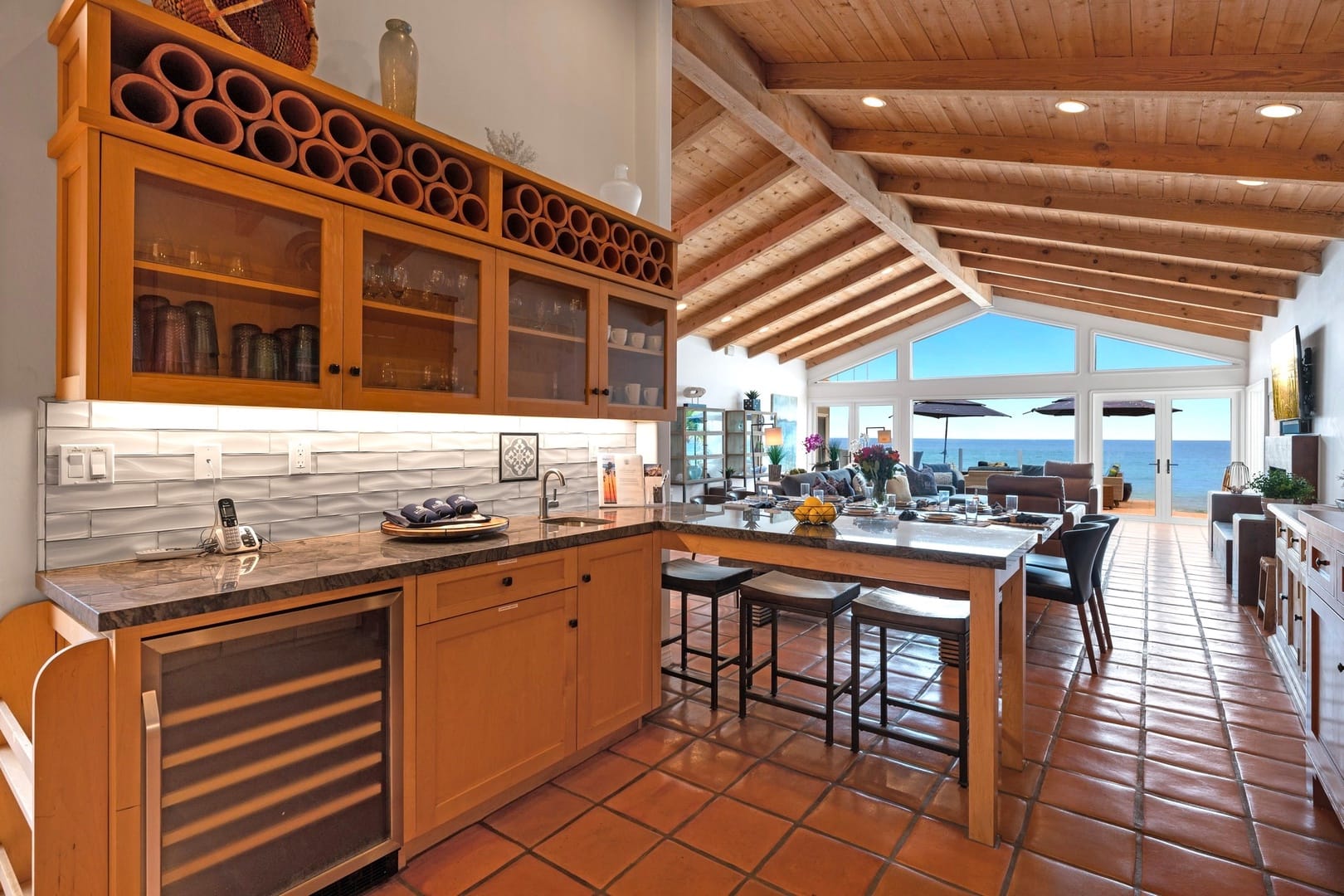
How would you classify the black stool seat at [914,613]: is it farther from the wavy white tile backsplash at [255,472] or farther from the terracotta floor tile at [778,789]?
the wavy white tile backsplash at [255,472]

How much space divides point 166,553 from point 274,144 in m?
1.21

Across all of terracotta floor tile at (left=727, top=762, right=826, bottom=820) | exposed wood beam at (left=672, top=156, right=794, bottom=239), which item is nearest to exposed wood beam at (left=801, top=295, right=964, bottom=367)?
exposed wood beam at (left=672, top=156, right=794, bottom=239)

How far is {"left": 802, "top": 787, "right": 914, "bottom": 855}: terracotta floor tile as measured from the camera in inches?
80.1

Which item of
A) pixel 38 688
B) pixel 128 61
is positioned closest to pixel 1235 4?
pixel 128 61

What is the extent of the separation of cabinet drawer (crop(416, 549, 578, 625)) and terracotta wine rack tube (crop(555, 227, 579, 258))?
1.25 meters

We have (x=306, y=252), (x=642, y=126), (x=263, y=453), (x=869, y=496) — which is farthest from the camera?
(x=869, y=496)

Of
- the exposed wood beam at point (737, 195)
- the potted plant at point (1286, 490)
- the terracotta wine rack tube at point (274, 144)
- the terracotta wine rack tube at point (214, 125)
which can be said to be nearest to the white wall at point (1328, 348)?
the potted plant at point (1286, 490)

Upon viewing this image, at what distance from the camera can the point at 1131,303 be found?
8.70 meters

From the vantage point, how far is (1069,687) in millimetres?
3250

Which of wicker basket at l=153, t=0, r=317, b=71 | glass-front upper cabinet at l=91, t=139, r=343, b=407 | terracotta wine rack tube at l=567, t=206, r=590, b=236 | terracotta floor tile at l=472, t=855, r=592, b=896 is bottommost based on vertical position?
terracotta floor tile at l=472, t=855, r=592, b=896

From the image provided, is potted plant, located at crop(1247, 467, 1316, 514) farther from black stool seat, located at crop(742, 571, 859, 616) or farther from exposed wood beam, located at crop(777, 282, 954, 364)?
exposed wood beam, located at crop(777, 282, 954, 364)

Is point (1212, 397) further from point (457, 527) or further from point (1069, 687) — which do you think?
point (457, 527)

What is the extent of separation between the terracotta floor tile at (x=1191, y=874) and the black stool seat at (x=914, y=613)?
789 millimetres

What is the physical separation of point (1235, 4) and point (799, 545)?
2.90 metres
